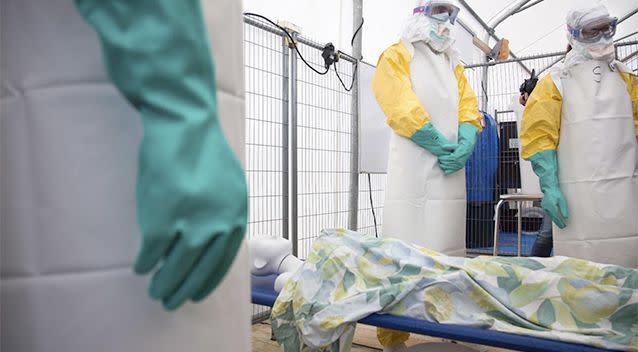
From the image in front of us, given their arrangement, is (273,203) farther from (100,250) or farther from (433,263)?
(100,250)

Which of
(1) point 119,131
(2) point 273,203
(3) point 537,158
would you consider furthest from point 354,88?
(1) point 119,131

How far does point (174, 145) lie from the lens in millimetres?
404

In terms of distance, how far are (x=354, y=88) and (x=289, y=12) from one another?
631mm

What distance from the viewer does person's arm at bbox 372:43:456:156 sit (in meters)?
1.86

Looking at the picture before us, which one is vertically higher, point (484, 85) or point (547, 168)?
point (484, 85)

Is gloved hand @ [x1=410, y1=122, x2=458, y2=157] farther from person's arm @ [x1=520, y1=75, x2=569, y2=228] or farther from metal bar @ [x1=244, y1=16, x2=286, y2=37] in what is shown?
metal bar @ [x1=244, y1=16, x2=286, y2=37]

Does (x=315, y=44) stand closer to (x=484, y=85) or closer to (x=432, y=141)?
(x=432, y=141)

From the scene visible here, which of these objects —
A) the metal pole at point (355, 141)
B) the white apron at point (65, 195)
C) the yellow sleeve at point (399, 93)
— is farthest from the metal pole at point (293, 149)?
the white apron at point (65, 195)

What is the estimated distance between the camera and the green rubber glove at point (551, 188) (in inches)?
80.4

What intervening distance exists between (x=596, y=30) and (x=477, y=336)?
169cm

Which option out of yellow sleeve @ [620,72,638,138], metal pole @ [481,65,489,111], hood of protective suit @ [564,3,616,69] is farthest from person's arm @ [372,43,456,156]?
metal pole @ [481,65,489,111]

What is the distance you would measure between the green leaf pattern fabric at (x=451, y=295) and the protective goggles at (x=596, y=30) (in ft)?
4.17

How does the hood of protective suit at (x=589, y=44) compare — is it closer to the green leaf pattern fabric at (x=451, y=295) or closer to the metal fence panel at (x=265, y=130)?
the green leaf pattern fabric at (x=451, y=295)

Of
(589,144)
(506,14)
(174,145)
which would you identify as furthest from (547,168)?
(506,14)
